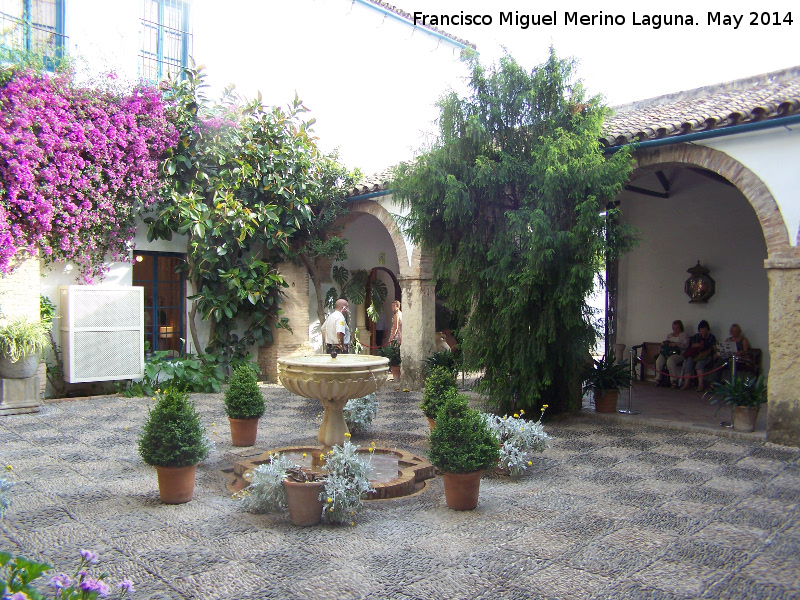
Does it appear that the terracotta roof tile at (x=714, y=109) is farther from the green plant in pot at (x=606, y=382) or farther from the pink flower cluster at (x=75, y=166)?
the pink flower cluster at (x=75, y=166)

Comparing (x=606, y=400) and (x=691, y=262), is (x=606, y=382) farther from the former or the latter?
(x=691, y=262)

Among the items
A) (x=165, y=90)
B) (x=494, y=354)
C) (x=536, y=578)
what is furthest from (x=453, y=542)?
(x=165, y=90)

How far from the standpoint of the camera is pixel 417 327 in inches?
411

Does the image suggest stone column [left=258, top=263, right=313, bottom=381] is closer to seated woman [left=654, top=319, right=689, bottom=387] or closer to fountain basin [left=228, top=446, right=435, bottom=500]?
fountain basin [left=228, top=446, right=435, bottom=500]

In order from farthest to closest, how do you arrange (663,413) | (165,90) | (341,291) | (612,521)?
1. (341,291)
2. (165,90)
3. (663,413)
4. (612,521)

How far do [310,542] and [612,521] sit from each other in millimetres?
2044

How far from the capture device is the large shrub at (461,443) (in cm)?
454

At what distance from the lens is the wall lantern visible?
1138cm

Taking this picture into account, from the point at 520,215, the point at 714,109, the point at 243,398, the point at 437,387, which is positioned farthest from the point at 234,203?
the point at 714,109

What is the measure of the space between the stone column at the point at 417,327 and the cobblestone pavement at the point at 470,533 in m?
4.21

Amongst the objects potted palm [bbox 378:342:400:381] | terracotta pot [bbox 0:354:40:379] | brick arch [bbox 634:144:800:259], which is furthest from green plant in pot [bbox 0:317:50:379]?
brick arch [bbox 634:144:800:259]

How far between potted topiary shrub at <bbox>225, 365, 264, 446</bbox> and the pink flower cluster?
3.97 m

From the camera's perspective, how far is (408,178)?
7660 mm

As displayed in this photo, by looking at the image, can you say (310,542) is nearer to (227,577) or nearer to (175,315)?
(227,577)
